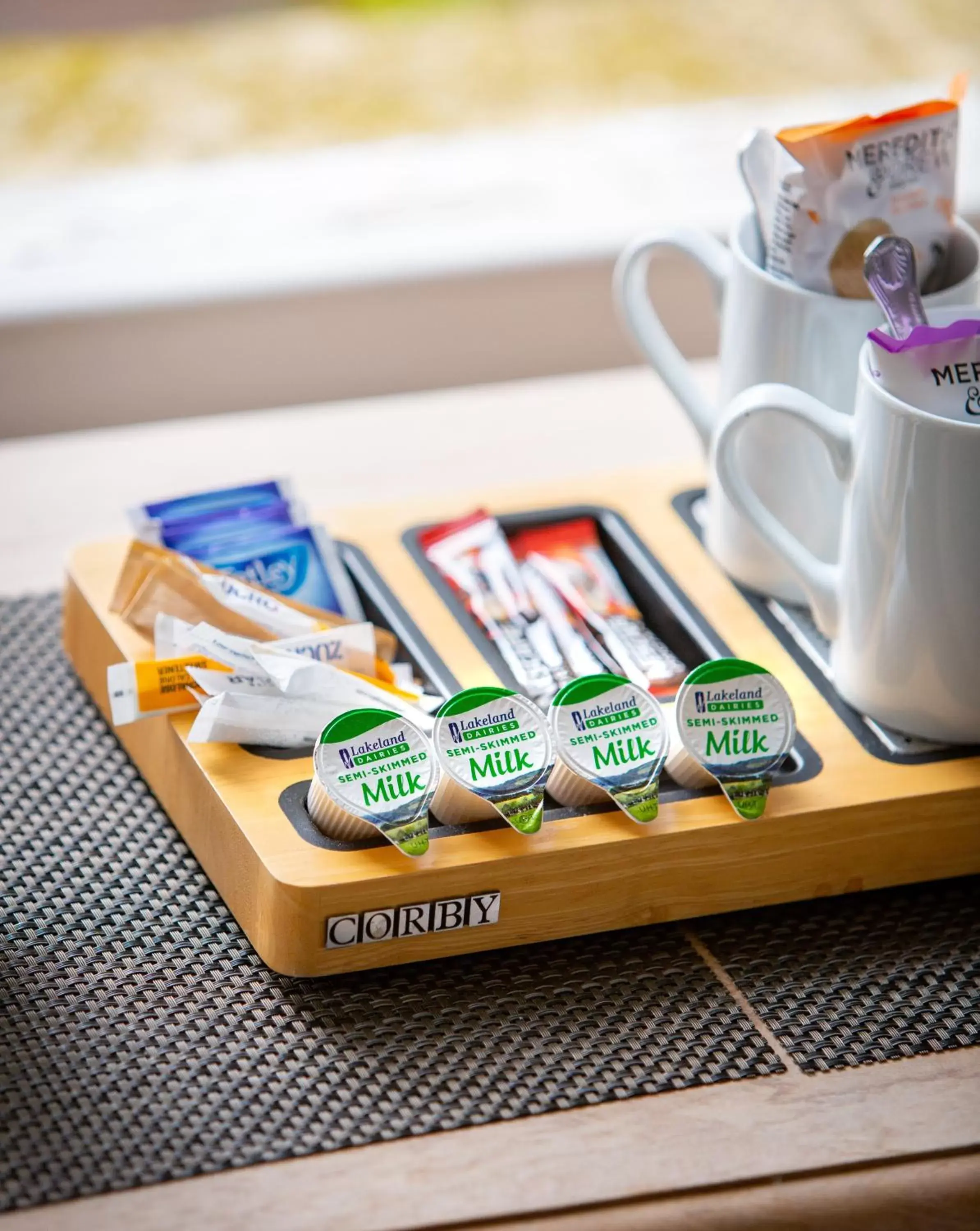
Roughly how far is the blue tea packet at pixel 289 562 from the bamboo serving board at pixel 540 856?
2.6 inches

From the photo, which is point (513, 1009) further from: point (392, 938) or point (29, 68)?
point (29, 68)

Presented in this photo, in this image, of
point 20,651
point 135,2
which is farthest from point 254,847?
point 135,2

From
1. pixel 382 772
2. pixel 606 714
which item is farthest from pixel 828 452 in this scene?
pixel 382 772

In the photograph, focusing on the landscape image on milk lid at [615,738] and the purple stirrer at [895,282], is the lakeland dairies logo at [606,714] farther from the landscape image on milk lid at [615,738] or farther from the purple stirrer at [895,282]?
the purple stirrer at [895,282]

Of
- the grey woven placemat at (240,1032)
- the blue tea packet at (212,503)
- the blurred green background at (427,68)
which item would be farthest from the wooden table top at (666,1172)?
the blurred green background at (427,68)

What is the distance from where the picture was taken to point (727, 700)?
74 cm

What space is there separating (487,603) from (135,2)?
0.83 m

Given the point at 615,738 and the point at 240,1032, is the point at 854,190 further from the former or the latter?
the point at 240,1032

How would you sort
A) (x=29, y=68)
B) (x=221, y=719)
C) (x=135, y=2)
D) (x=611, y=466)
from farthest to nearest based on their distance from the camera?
1. (x=29, y=68)
2. (x=135, y=2)
3. (x=611, y=466)
4. (x=221, y=719)

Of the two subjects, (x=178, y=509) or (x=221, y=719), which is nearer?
(x=221, y=719)

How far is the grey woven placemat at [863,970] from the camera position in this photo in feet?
2.23

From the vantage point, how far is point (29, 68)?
2.12 m

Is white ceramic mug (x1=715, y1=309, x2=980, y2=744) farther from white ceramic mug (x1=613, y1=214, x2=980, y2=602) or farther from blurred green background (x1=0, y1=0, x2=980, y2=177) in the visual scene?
blurred green background (x1=0, y1=0, x2=980, y2=177)

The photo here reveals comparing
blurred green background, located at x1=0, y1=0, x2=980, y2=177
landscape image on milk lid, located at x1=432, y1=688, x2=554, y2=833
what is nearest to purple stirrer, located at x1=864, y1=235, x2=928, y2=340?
landscape image on milk lid, located at x1=432, y1=688, x2=554, y2=833
